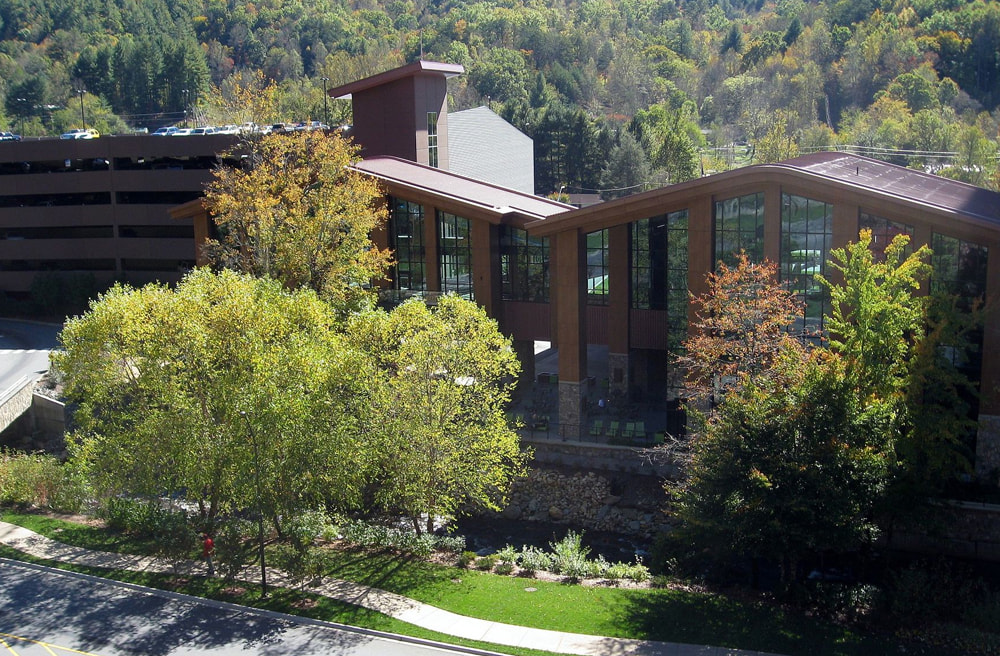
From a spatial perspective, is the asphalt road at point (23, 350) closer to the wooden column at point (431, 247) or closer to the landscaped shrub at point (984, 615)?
the wooden column at point (431, 247)

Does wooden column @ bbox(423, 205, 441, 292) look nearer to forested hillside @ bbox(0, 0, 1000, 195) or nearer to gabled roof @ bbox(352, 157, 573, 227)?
gabled roof @ bbox(352, 157, 573, 227)

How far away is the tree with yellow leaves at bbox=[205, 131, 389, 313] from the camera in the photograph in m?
40.6

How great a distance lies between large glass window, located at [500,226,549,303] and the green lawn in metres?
17.3

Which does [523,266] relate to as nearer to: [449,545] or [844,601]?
[449,545]

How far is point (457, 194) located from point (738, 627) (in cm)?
2584

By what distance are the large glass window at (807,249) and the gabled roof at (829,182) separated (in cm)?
126

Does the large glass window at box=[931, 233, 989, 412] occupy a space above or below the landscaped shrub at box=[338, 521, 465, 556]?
above

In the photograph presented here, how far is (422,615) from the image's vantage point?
24.7m

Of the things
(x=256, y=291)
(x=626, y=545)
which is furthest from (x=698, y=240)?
(x=256, y=291)

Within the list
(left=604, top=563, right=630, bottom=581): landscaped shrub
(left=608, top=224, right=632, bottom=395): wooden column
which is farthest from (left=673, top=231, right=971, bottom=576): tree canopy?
(left=608, top=224, right=632, bottom=395): wooden column

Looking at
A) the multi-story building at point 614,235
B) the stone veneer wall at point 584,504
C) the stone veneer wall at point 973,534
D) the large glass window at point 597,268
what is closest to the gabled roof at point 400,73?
the multi-story building at point 614,235

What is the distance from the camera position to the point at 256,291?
3159 cm

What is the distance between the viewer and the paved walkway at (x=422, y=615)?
22594mm

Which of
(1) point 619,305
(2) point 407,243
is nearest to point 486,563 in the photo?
(1) point 619,305
